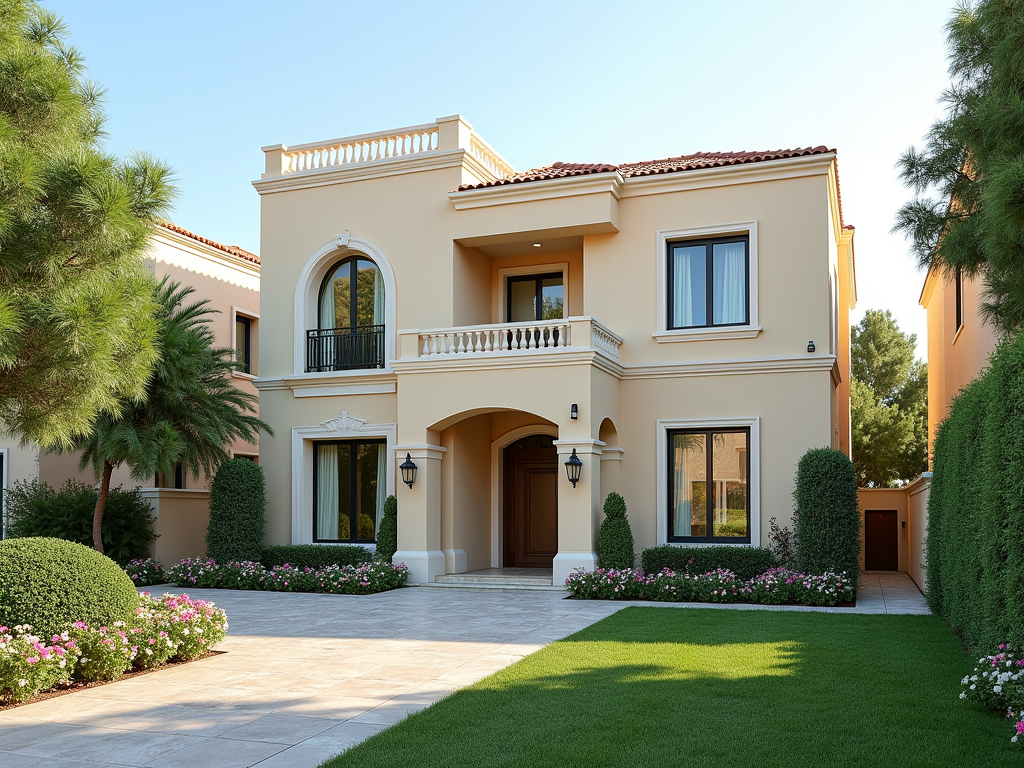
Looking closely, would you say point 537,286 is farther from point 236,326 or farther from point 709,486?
point 236,326

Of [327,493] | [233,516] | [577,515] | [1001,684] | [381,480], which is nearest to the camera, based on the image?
[1001,684]

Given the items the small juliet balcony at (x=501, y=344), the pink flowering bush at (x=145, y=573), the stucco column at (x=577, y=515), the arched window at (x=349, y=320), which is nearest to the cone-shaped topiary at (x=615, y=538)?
the stucco column at (x=577, y=515)

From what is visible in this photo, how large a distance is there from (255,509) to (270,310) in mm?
4320

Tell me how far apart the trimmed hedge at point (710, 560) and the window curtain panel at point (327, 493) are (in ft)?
21.2

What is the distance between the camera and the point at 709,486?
54.2ft

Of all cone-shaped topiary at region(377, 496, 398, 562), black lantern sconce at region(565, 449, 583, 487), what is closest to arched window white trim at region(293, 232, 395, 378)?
cone-shaped topiary at region(377, 496, 398, 562)

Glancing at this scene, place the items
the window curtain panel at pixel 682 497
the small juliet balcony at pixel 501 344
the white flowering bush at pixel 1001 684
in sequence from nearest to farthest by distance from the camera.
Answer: the white flowering bush at pixel 1001 684, the small juliet balcony at pixel 501 344, the window curtain panel at pixel 682 497

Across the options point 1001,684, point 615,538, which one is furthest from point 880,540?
point 1001,684

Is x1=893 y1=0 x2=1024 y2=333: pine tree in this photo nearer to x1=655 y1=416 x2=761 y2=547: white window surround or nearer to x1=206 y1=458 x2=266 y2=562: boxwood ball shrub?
x1=655 y1=416 x2=761 y2=547: white window surround

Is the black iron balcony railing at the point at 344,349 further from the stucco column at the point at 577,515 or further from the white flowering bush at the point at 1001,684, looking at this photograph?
the white flowering bush at the point at 1001,684

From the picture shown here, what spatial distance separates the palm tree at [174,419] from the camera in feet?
50.8

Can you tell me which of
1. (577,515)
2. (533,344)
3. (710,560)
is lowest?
(710,560)

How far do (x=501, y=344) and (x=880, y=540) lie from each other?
11.2m

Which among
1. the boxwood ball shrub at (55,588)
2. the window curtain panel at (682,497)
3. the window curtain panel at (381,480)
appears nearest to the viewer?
the boxwood ball shrub at (55,588)
